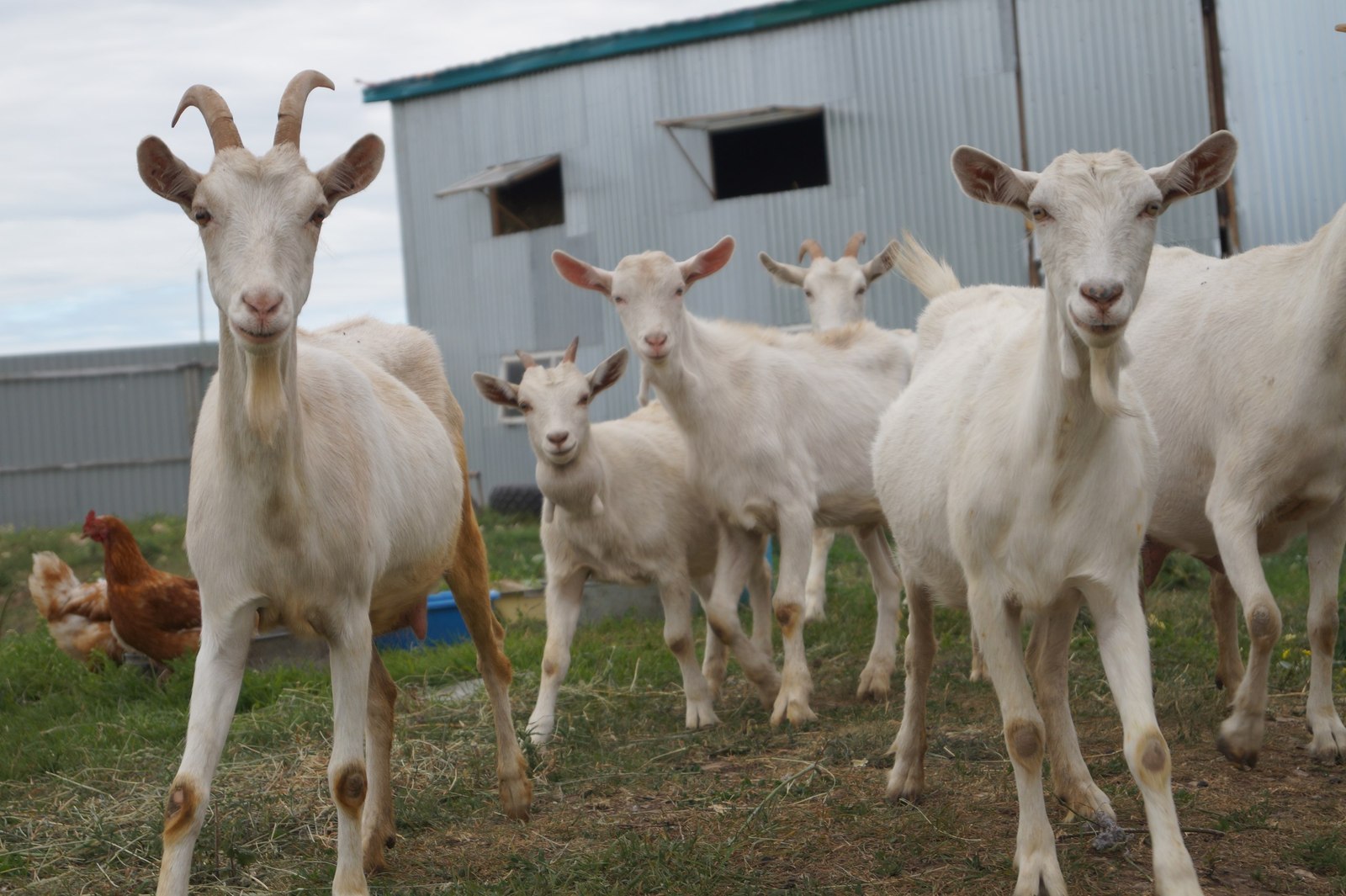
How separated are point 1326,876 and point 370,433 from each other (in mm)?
3272

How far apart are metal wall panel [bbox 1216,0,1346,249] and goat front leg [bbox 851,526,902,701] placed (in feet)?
26.6

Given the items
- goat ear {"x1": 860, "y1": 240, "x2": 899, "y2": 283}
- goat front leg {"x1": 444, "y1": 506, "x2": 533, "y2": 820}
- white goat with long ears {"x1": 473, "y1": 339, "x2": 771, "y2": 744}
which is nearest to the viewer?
goat front leg {"x1": 444, "y1": 506, "x2": 533, "y2": 820}

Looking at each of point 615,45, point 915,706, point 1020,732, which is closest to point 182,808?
point 1020,732

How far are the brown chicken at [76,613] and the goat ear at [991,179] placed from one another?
654 centimetres

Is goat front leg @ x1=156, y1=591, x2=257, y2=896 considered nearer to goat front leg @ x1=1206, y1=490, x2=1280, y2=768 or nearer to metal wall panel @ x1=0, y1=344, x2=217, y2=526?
goat front leg @ x1=1206, y1=490, x2=1280, y2=768

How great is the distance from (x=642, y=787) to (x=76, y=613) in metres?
5.06

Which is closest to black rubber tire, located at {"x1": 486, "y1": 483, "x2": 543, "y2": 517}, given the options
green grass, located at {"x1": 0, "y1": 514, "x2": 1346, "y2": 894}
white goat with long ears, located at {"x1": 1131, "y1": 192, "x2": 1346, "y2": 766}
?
green grass, located at {"x1": 0, "y1": 514, "x2": 1346, "y2": 894}

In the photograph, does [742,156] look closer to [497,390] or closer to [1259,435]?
[497,390]

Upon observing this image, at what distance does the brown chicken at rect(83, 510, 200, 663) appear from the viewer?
7.97 metres

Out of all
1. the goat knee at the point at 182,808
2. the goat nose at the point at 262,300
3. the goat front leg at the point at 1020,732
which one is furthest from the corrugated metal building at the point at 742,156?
the goat knee at the point at 182,808

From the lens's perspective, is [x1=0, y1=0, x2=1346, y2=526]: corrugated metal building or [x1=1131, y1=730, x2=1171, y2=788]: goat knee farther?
[x1=0, y1=0, x2=1346, y2=526]: corrugated metal building

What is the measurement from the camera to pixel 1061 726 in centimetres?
464

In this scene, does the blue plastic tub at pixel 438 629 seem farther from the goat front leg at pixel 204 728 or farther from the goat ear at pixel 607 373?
the goat front leg at pixel 204 728

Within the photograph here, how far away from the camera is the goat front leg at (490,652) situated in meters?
5.37
